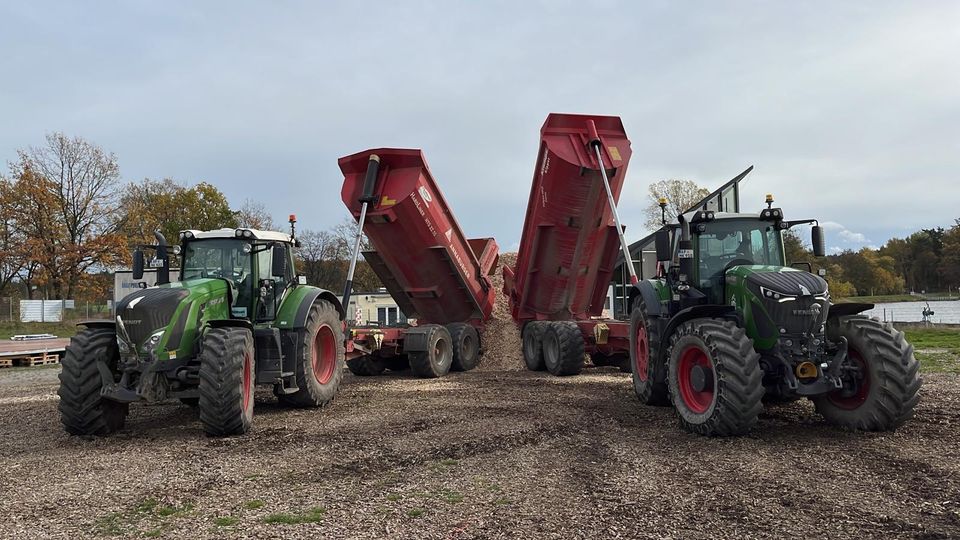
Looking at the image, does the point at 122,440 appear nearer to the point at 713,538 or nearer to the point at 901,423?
the point at 713,538

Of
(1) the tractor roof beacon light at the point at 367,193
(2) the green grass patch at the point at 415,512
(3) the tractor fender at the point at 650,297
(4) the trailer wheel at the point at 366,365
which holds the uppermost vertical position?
(1) the tractor roof beacon light at the point at 367,193

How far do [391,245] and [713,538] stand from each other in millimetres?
8748

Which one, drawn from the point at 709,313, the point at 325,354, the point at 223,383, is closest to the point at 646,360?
the point at 709,313

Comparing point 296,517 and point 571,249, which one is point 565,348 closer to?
point 571,249

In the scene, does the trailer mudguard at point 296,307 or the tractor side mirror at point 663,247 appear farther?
the trailer mudguard at point 296,307

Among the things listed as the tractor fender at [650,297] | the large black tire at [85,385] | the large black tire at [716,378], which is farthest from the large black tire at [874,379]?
the large black tire at [85,385]

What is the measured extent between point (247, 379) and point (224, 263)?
1.89m

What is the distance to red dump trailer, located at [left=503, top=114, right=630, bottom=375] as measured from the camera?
34.6 feet

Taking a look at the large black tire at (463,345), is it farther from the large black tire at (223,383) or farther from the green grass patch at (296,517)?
the green grass patch at (296,517)

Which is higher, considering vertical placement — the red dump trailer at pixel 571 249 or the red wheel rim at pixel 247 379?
the red dump trailer at pixel 571 249

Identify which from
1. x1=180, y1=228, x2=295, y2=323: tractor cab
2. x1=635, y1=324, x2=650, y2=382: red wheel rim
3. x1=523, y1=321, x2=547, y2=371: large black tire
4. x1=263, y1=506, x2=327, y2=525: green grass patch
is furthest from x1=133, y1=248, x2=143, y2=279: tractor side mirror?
x1=523, y1=321, x2=547, y2=371: large black tire

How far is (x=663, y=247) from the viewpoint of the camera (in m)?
7.54

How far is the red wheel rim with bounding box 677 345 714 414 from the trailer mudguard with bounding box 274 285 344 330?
4588 mm

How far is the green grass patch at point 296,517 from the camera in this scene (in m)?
4.28
